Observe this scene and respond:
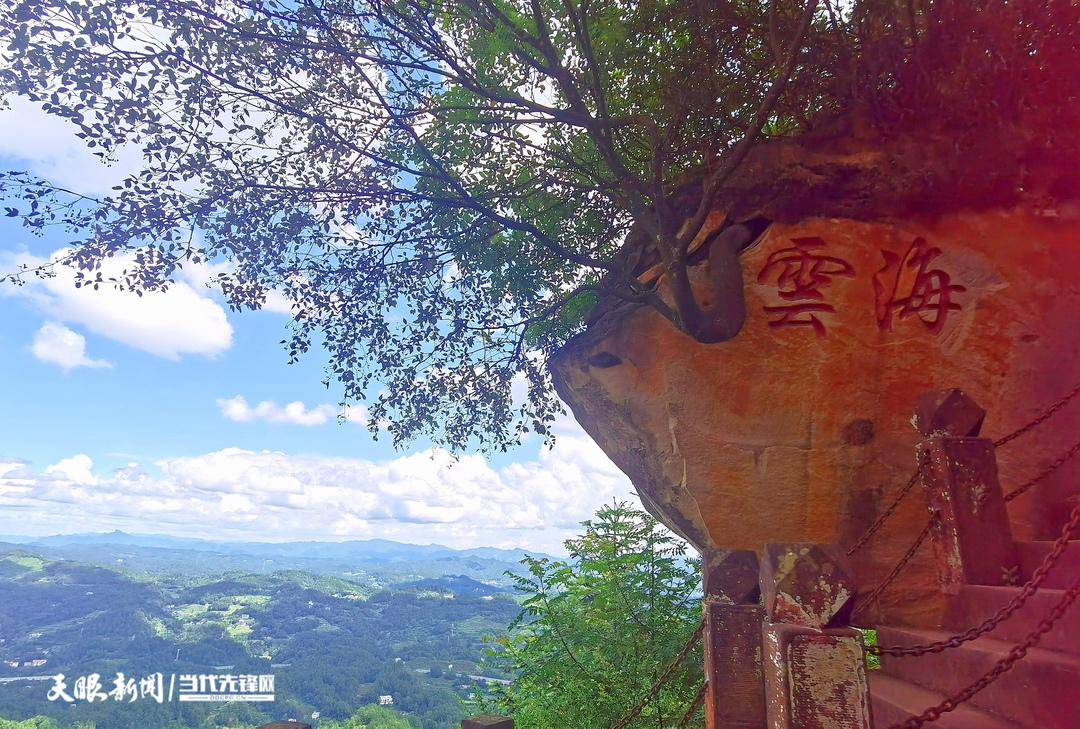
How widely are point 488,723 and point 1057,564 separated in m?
3.66

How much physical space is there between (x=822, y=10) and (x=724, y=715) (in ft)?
23.4

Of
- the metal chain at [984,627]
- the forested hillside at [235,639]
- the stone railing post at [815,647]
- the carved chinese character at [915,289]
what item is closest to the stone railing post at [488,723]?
the stone railing post at [815,647]

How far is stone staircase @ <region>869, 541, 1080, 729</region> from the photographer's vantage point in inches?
112

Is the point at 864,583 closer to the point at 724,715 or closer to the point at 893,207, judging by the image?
the point at 724,715

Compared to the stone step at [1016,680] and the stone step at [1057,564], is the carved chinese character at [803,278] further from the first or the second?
the stone step at [1016,680]

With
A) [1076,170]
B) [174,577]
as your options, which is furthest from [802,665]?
[174,577]

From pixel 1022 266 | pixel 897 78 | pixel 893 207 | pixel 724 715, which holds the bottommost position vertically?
pixel 724 715

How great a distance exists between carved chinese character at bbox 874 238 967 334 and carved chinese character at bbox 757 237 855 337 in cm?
35

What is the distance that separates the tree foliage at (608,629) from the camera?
608 cm

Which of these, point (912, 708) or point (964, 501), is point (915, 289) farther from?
point (912, 708)

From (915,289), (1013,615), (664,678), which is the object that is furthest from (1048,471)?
(664,678)

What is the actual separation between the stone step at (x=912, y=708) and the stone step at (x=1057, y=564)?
94cm

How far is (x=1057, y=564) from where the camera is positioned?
362 cm

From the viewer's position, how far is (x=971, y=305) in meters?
5.27
